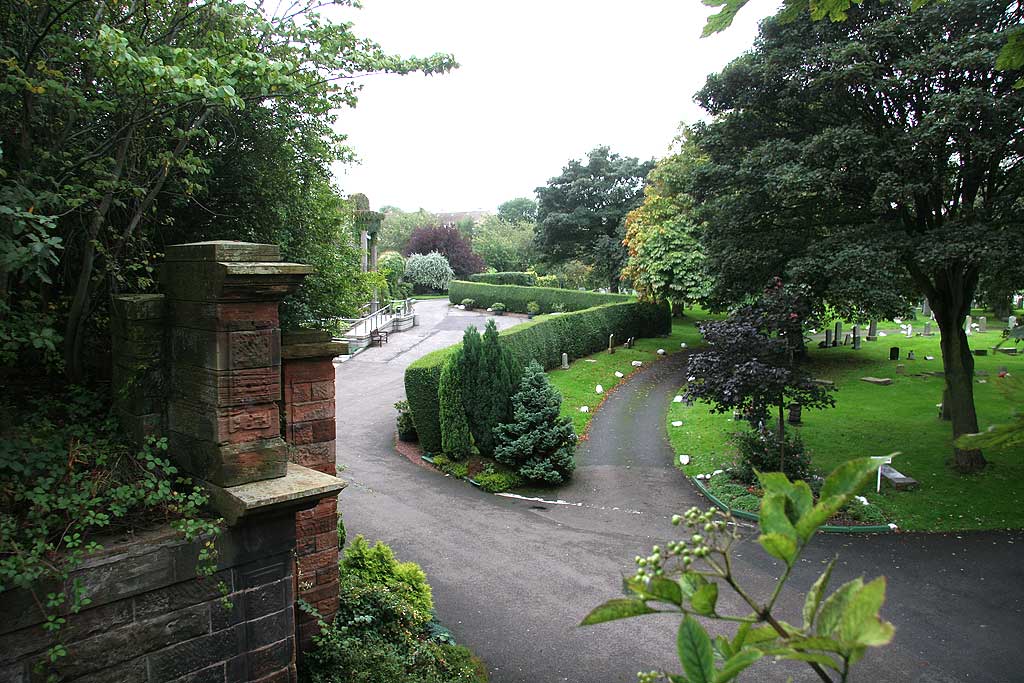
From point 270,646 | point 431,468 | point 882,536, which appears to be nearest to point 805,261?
point 882,536

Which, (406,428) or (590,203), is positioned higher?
(590,203)

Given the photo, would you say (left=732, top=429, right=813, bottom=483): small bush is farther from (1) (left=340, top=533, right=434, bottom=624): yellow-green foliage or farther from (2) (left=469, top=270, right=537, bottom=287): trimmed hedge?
(2) (left=469, top=270, right=537, bottom=287): trimmed hedge

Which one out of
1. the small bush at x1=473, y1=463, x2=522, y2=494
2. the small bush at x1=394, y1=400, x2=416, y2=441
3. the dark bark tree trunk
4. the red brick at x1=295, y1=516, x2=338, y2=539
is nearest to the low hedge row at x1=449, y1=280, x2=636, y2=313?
the small bush at x1=394, y1=400, x2=416, y2=441

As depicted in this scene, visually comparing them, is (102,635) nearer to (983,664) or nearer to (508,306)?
(983,664)

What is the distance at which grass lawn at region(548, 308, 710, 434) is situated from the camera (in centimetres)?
2158

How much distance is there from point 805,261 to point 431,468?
9447mm

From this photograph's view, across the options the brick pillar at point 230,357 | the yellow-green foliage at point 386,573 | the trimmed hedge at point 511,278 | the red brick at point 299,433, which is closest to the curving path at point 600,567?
the yellow-green foliage at point 386,573

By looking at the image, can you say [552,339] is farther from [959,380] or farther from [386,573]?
[386,573]

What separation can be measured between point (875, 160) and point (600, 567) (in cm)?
894

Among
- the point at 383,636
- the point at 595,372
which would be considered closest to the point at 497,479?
the point at 383,636

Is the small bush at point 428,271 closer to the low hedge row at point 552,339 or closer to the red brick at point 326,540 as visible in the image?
the low hedge row at point 552,339

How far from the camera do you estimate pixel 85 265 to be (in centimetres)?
566

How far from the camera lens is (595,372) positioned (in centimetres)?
2580

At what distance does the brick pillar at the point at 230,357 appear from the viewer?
4758 millimetres
